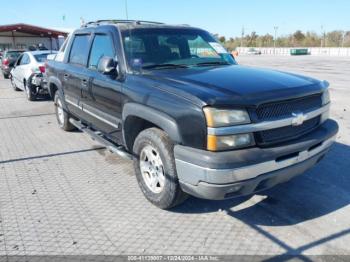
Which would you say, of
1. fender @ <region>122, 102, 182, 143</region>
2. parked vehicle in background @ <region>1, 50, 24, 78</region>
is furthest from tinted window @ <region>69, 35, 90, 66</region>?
parked vehicle in background @ <region>1, 50, 24, 78</region>

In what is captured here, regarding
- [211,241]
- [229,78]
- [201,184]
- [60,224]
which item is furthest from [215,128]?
[60,224]

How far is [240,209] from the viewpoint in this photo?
3750 millimetres

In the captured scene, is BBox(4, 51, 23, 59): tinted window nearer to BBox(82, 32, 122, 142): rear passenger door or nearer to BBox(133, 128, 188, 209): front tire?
BBox(82, 32, 122, 142): rear passenger door

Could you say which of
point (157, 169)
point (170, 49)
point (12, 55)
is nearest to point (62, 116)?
point (170, 49)

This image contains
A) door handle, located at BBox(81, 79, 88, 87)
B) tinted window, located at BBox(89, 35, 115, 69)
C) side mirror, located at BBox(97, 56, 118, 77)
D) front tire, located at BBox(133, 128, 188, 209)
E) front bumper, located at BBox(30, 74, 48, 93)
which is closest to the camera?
front tire, located at BBox(133, 128, 188, 209)

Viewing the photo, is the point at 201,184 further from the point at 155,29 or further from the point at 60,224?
the point at 155,29

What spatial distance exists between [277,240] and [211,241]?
602 mm

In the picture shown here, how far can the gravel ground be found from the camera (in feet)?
10.2

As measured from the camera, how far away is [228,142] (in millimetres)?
2891

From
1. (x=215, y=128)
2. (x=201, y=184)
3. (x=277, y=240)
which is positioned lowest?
(x=277, y=240)

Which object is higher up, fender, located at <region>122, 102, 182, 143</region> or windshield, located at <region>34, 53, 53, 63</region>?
windshield, located at <region>34, 53, 53, 63</region>

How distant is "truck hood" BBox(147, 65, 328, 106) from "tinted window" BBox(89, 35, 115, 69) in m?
0.90

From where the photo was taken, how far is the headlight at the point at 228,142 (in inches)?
113

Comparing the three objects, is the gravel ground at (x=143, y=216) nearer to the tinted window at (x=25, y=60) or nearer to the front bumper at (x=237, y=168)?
the front bumper at (x=237, y=168)
